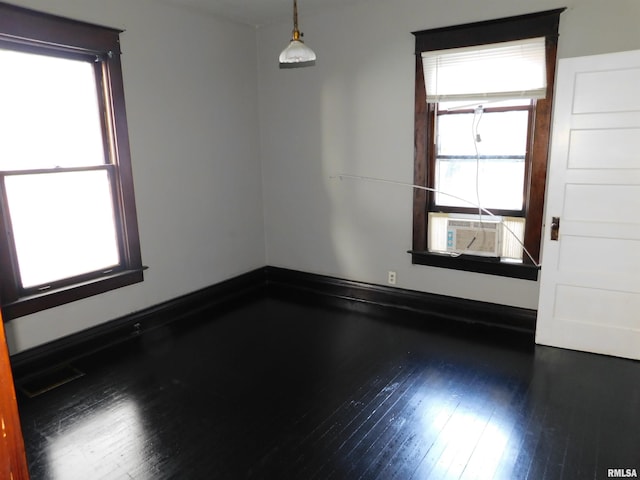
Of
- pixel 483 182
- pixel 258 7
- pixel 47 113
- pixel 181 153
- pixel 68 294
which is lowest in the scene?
pixel 68 294

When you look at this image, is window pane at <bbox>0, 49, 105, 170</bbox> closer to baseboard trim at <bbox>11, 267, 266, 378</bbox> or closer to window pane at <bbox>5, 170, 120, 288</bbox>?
window pane at <bbox>5, 170, 120, 288</bbox>

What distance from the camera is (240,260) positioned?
4.69 meters

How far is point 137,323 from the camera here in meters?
3.70

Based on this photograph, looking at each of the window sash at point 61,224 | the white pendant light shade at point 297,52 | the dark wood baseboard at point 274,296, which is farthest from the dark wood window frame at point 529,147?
the window sash at point 61,224

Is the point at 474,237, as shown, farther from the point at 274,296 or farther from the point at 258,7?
the point at 258,7

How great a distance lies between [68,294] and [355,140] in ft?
8.69

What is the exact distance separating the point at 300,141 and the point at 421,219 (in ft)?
4.74

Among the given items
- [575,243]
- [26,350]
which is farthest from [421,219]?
[26,350]

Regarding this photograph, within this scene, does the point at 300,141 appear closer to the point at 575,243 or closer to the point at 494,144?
the point at 494,144

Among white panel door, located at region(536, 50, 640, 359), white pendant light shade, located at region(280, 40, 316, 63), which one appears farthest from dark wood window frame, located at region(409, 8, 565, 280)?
white pendant light shade, located at region(280, 40, 316, 63)

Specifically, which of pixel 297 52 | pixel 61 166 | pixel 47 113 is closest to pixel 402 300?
pixel 297 52

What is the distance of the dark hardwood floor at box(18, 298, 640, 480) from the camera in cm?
218

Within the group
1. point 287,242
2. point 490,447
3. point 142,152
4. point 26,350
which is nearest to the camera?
point 490,447

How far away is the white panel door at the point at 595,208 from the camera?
290 centimetres
